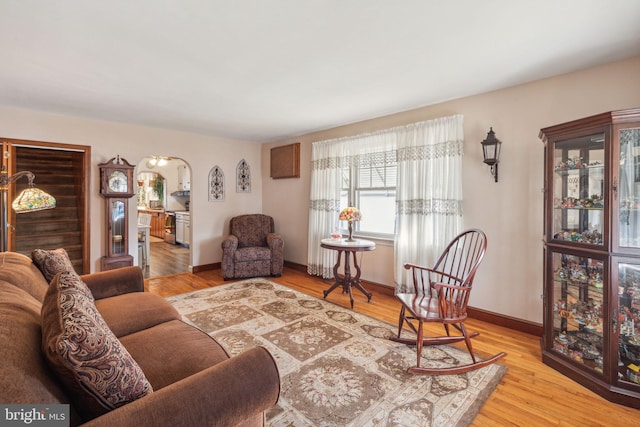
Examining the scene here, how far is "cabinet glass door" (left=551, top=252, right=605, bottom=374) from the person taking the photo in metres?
2.04

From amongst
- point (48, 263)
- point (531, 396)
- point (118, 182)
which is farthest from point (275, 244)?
point (531, 396)

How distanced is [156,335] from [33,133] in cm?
372

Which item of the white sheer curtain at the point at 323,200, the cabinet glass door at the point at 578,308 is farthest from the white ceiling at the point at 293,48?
the cabinet glass door at the point at 578,308

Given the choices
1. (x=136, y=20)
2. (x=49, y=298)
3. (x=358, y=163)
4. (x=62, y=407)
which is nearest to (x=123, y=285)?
(x=49, y=298)

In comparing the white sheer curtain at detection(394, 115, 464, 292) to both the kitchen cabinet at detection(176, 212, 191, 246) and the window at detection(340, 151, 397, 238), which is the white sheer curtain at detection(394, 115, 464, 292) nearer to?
the window at detection(340, 151, 397, 238)

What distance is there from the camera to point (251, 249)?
4750mm

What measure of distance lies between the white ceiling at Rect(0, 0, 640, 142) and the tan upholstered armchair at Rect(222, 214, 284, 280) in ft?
7.31

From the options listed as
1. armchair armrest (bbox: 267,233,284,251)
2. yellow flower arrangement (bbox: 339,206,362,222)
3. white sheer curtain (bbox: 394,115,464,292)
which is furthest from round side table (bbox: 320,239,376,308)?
armchair armrest (bbox: 267,233,284,251)

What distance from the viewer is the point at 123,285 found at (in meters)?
2.42

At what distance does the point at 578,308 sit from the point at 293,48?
289 cm

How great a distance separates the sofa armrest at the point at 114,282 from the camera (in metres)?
2.30

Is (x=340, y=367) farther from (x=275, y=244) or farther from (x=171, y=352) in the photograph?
(x=275, y=244)

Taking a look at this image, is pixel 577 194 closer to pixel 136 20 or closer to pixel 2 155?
pixel 136 20

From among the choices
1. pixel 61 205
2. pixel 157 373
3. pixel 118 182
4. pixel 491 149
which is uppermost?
pixel 491 149
